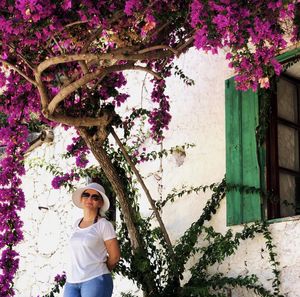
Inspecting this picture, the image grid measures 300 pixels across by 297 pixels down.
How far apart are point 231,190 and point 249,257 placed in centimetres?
54

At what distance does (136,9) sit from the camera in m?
4.21

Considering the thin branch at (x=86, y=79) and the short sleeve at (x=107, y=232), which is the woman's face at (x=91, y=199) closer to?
the short sleeve at (x=107, y=232)

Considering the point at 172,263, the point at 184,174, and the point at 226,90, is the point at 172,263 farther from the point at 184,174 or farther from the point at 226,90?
the point at 226,90

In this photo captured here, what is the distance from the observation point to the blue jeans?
14.7 ft

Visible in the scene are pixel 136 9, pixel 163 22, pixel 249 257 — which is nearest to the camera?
pixel 136 9

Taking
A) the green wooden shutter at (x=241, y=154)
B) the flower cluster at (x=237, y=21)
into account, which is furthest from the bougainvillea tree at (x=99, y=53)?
the green wooden shutter at (x=241, y=154)

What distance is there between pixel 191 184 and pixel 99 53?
1723mm

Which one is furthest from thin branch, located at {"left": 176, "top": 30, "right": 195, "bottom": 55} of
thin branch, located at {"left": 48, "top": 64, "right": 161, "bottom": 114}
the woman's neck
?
the woman's neck

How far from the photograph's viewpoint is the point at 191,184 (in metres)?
5.91

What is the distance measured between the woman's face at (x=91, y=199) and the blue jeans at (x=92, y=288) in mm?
519

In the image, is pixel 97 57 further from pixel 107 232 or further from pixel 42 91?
pixel 107 232

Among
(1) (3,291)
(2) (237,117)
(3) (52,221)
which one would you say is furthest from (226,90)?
(3) (52,221)

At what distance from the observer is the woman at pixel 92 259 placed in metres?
4.54

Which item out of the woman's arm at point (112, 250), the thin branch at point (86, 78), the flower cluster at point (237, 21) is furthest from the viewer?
the thin branch at point (86, 78)
